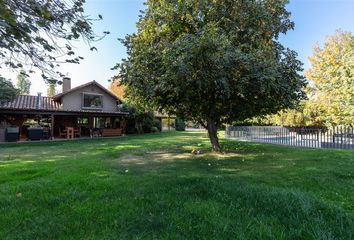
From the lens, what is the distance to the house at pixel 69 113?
22809 millimetres

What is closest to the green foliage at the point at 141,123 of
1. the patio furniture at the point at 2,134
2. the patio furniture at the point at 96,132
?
the patio furniture at the point at 96,132

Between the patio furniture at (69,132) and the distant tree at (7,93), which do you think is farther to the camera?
the patio furniture at (69,132)

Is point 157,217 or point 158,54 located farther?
point 158,54

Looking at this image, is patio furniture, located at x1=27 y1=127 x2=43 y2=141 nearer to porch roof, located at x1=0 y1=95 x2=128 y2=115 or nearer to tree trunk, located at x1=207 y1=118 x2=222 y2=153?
porch roof, located at x1=0 y1=95 x2=128 y2=115

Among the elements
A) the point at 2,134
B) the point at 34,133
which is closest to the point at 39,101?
the point at 34,133

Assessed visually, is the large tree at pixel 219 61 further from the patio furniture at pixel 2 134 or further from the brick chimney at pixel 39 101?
the brick chimney at pixel 39 101

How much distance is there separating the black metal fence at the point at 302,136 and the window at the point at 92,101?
1396 centimetres

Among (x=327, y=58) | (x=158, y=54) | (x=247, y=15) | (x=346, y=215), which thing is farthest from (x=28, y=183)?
(x=327, y=58)

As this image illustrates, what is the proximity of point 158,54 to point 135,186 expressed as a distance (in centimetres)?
531

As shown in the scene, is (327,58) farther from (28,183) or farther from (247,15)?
(28,183)

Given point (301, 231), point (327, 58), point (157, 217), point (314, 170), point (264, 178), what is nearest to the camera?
point (301, 231)

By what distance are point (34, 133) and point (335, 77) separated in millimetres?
23316

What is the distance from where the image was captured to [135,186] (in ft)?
19.5

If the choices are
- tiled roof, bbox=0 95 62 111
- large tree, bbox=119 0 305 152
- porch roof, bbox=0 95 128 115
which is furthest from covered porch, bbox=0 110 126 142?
large tree, bbox=119 0 305 152
